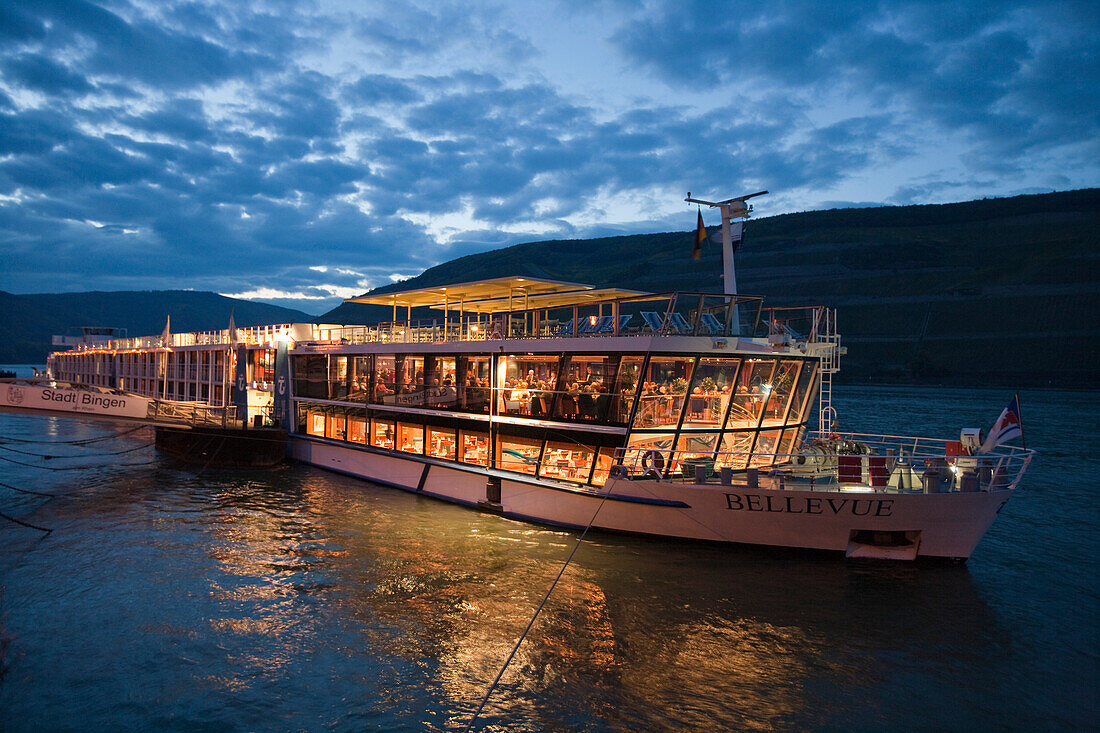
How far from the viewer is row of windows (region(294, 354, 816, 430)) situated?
47.1ft

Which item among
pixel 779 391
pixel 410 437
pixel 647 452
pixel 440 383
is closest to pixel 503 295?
pixel 440 383

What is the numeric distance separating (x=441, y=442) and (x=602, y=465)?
6347 mm

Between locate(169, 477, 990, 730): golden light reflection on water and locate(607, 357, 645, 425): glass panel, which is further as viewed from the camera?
locate(607, 357, 645, 425): glass panel

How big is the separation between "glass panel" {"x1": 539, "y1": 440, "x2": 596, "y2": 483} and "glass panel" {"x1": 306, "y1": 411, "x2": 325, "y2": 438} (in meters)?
12.1

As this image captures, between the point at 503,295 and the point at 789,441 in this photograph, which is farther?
the point at 503,295

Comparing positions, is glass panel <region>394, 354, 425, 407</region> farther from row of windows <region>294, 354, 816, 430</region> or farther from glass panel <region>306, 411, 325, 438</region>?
glass panel <region>306, 411, 325, 438</region>

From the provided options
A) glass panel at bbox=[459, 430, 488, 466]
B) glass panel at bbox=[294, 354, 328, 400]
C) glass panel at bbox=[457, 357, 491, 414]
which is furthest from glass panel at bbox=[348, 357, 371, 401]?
glass panel at bbox=[459, 430, 488, 466]

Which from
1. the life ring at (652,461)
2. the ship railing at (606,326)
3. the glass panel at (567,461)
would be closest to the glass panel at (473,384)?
the ship railing at (606,326)

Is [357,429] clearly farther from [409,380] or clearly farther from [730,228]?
[730,228]

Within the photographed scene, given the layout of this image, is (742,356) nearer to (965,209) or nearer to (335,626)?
(335,626)

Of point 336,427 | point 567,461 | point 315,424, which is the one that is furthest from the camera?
point 315,424

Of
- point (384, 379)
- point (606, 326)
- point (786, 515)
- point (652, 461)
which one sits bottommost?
point (786, 515)

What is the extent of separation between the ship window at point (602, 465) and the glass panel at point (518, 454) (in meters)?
1.91

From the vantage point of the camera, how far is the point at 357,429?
74.2ft
